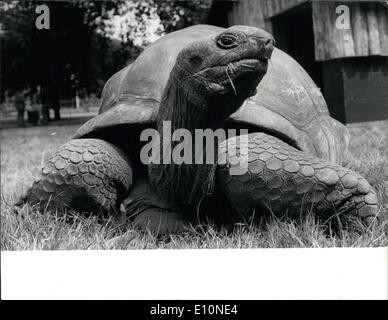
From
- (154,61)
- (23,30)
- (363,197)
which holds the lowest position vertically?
(363,197)

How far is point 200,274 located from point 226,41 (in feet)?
2.16

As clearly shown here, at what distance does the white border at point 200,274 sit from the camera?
1.20 meters

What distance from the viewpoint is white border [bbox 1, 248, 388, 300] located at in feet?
3.92

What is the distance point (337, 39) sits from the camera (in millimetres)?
4434

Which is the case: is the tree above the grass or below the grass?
above

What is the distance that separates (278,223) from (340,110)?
7.82ft

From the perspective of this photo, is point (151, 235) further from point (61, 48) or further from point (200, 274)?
point (61, 48)

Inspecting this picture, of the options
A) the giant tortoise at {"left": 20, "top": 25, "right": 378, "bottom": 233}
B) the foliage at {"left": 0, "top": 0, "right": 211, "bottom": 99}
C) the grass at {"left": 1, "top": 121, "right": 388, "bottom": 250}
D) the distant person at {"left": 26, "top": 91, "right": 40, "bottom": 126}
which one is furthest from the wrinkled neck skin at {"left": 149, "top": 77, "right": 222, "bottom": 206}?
the distant person at {"left": 26, "top": 91, "right": 40, "bottom": 126}

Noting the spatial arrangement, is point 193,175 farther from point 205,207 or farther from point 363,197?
point 363,197

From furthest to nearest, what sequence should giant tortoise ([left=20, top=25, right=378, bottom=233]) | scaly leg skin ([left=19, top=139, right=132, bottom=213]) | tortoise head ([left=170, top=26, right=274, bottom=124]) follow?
scaly leg skin ([left=19, top=139, right=132, bottom=213]) → giant tortoise ([left=20, top=25, right=378, bottom=233]) → tortoise head ([left=170, top=26, right=274, bottom=124])

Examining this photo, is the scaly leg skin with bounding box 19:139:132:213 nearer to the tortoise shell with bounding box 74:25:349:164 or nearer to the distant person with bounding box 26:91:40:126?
the tortoise shell with bounding box 74:25:349:164

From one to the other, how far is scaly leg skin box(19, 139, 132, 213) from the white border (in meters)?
0.39

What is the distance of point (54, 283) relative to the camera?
125 cm

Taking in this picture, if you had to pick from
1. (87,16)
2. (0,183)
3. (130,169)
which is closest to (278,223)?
(130,169)
